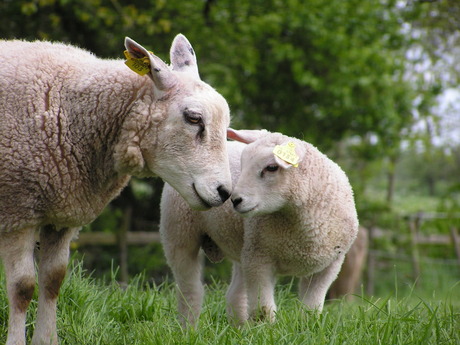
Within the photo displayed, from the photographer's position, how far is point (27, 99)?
10.6 feet

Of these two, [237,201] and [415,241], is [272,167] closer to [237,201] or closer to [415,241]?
[237,201]

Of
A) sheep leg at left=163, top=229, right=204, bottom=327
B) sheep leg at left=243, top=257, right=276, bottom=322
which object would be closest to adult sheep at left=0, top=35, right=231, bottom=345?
sheep leg at left=243, top=257, right=276, bottom=322

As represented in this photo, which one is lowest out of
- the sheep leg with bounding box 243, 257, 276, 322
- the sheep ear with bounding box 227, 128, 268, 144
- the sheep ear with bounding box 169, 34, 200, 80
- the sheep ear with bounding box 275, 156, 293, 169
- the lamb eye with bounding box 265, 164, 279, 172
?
the sheep leg with bounding box 243, 257, 276, 322

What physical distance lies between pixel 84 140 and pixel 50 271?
0.86 m

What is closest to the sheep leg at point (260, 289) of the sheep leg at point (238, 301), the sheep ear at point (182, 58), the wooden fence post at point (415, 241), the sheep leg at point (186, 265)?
the sheep leg at point (238, 301)

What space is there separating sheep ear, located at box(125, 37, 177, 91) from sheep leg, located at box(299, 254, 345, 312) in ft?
5.25

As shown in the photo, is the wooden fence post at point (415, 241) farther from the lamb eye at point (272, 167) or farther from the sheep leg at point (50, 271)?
the sheep leg at point (50, 271)

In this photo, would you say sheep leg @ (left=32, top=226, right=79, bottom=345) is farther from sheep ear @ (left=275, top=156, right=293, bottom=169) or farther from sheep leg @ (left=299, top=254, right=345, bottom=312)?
sheep leg @ (left=299, top=254, right=345, bottom=312)

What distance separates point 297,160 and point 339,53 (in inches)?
251

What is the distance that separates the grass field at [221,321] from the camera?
10.3 ft

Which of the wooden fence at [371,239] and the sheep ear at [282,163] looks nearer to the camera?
the sheep ear at [282,163]

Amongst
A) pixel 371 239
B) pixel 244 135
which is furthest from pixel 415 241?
pixel 244 135

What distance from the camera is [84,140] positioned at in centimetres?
336

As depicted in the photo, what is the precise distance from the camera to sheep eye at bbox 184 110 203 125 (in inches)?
127
